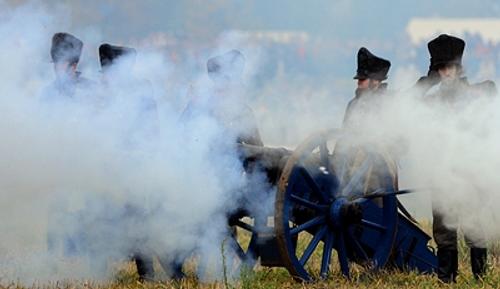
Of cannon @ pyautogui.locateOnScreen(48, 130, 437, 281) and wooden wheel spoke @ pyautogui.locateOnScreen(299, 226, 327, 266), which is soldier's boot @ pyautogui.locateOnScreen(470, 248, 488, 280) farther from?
wooden wheel spoke @ pyautogui.locateOnScreen(299, 226, 327, 266)

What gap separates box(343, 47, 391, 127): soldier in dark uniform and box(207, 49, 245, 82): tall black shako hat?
3.24 ft

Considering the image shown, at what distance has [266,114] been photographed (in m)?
11.1

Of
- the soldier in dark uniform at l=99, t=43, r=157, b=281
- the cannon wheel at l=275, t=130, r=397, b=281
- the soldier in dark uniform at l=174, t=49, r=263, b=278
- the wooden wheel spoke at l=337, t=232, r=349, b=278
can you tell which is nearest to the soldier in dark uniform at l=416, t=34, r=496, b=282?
the cannon wheel at l=275, t=130, r=397, b=281

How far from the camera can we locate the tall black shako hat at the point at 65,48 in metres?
9.93

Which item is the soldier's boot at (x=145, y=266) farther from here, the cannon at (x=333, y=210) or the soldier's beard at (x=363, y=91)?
the soldier's beard at (x=363, y=91)

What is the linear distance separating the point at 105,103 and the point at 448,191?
280 centimetres

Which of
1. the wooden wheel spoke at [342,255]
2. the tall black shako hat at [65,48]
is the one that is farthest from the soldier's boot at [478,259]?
the tall black shako hat at [65,48]

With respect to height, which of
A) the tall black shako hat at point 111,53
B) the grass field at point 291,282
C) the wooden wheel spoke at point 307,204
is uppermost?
the tall black shako hat at point 111,53

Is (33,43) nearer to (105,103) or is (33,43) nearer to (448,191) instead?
(105,103)

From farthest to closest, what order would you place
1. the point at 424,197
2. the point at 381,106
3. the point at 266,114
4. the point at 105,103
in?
1. the point at 424,197
2. the point at 266,114
3. the point at 381,106
4. the point at 105,103

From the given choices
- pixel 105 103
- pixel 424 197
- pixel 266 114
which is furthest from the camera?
pixel 424 197

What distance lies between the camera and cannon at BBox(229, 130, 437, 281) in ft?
29.7

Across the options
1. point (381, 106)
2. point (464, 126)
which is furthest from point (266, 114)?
point (464, 126)

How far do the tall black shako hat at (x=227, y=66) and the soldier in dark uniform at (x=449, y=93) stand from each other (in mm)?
1576
